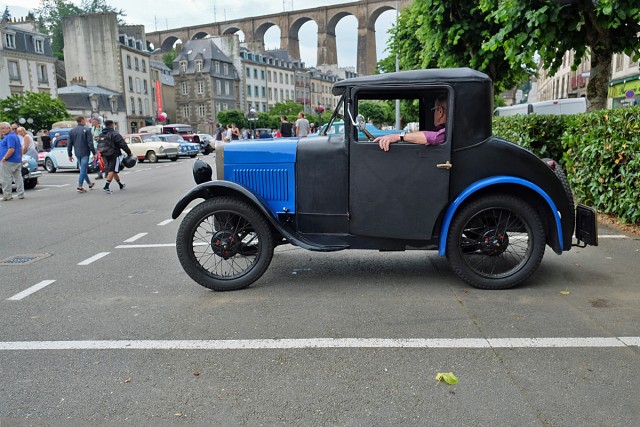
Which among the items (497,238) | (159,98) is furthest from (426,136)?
(159,98)

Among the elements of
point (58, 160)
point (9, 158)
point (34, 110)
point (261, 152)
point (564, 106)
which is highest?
point (34, 110)

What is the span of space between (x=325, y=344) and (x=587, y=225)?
2916 mm

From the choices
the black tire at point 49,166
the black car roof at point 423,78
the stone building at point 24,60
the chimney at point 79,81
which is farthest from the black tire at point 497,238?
the chimney at point 79,81

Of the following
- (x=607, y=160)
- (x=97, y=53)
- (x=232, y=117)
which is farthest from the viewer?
(x=232, y=117)

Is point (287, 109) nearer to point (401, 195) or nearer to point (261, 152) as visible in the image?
point (261, 152)

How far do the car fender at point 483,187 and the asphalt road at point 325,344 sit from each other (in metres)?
0.51

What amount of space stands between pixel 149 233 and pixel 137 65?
214 feet

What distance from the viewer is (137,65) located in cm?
6775

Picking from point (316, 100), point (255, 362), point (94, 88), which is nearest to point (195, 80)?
point (94, 88)

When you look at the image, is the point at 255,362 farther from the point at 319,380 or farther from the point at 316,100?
the point at 316,100

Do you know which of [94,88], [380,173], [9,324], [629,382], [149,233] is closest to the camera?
[629,382]

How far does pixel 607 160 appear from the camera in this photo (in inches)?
311

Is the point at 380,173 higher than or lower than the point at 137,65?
lower

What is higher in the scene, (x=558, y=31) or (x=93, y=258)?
(x=558, y=31)
